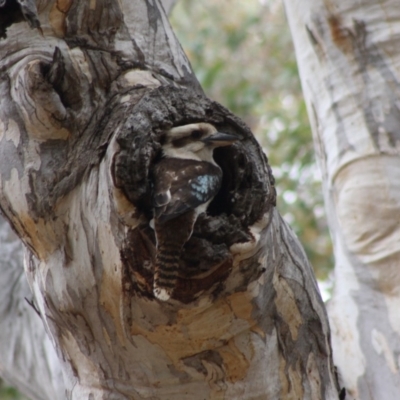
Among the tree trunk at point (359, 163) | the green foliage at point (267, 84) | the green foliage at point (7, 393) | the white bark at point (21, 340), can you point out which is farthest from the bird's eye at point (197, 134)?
the green foliage at point (7, 393)

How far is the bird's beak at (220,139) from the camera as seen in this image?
3.15 ft

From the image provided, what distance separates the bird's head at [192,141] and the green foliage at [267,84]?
2573mm

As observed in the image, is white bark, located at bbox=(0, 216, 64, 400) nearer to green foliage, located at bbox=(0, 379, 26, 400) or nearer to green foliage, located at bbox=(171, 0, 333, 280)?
green foliage, located at bbox=(0, 379, 26, 400)

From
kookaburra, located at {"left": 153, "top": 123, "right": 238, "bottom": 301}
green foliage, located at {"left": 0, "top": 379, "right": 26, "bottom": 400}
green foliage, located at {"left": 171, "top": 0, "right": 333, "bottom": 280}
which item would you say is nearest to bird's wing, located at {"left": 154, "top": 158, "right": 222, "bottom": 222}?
kookaburra, located at {"left": 153, "top": 123, "right": 238, "bottom": 301}

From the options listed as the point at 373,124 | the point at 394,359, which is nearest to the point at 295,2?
the point at 373,124

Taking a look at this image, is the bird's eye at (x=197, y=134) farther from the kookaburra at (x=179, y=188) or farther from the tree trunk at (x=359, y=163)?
the tree trunk at (x=359, y=163)

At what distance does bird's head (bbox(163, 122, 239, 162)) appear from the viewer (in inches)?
37.5

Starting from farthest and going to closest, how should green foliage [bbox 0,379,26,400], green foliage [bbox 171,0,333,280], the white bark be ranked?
green foliage [bbox 171,0,333,280]
green foliage [bbox 0,379,26,400]
the white bark

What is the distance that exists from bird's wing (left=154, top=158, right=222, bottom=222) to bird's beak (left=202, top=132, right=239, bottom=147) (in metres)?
0.03

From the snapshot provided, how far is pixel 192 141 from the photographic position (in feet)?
3.15

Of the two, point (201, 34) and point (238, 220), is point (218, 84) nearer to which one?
point (201, 34)

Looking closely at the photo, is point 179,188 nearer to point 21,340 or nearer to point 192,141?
point 192,141

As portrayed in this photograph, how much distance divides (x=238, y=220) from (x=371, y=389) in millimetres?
646

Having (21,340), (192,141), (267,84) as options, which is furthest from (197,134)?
(267,84)
